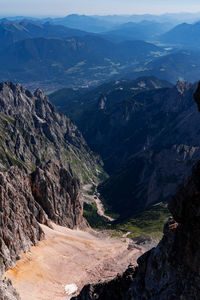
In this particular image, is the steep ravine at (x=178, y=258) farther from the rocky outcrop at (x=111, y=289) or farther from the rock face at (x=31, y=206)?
the rock face at (x=31, y=206)

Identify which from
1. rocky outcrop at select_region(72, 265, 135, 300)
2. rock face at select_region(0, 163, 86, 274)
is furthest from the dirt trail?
rocky outcrop at select_region(72, 265, 135, 300)

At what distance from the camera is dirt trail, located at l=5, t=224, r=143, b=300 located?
87.2 metres

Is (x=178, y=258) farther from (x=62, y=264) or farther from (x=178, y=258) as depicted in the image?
(x=62, y=264)

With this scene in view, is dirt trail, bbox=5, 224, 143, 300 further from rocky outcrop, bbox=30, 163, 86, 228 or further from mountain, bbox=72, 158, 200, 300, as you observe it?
mountain, bbox=72, 158, 200, 300

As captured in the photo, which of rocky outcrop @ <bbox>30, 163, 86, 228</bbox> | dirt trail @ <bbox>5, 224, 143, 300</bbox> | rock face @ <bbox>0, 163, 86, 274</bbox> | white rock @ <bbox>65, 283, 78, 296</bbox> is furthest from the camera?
rocky outcrop @ <bbox>30, 163, 86, 228</bbox>

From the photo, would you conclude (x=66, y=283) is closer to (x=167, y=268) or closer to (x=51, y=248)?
(x=51, y=248)

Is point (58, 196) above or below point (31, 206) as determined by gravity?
below

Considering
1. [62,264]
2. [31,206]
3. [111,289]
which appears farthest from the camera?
[31,206]

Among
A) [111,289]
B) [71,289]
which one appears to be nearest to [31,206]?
[71,289]

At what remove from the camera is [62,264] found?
104250 millimetres

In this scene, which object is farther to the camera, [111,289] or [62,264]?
[62,264]

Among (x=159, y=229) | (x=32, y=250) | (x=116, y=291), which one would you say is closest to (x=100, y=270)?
(x=32, y=250)

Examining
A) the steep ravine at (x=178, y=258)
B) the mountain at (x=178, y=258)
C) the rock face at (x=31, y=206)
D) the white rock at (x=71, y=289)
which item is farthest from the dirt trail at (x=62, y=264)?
the steep ravine at (x=178, y=258)

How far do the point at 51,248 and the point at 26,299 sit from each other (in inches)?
1299
